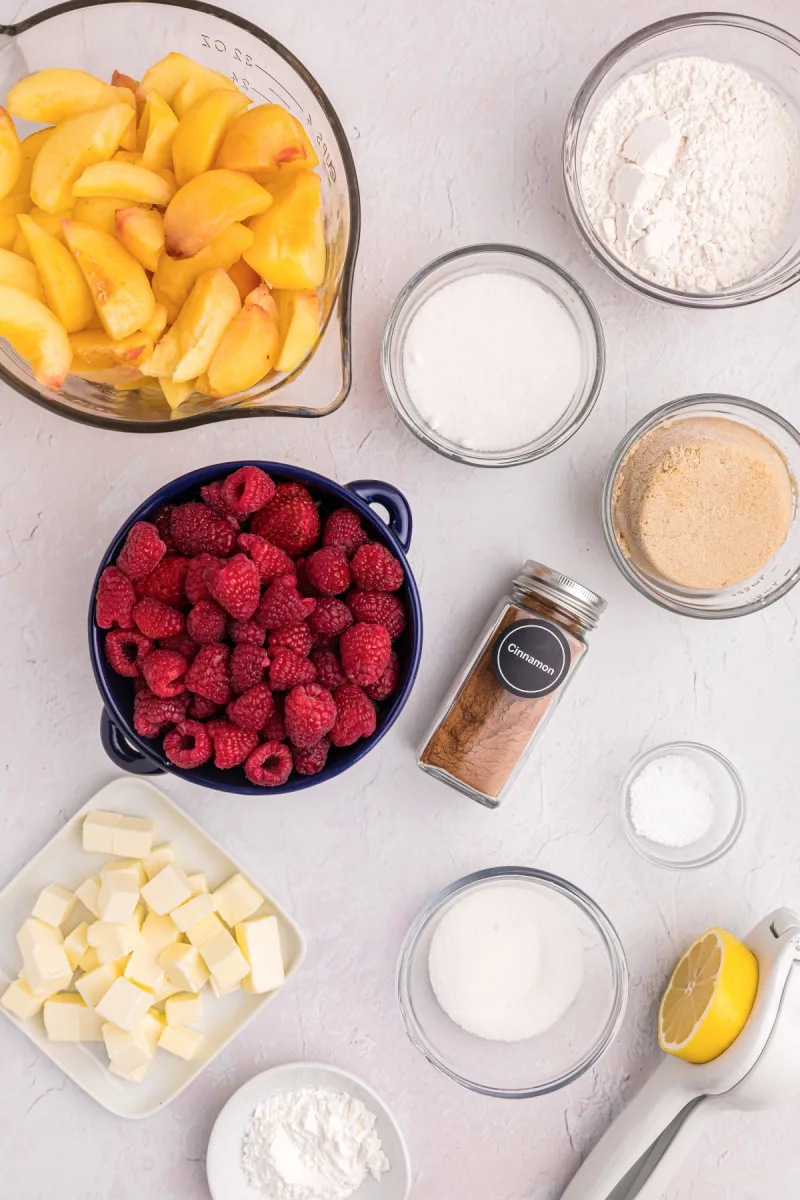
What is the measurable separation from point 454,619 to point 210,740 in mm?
371

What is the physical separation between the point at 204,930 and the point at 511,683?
19.6 inches

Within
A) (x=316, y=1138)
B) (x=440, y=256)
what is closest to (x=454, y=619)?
(x=440, y=256)

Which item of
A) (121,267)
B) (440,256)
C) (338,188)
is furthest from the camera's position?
(440,256)

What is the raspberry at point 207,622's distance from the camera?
938 mm

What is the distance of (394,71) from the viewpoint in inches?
45.8

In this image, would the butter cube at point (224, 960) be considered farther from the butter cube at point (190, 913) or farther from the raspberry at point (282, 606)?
the raspberry at point (282, 606)

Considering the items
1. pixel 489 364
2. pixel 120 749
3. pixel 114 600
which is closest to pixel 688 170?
pixel 489 364

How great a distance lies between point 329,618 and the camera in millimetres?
961

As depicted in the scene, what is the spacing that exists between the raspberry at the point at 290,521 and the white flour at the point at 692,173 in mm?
484

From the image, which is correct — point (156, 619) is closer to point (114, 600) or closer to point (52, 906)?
point (114, 600)

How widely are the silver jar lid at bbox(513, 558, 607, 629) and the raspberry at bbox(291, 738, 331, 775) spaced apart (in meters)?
0.32

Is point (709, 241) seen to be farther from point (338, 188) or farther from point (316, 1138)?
point (316, 1138)

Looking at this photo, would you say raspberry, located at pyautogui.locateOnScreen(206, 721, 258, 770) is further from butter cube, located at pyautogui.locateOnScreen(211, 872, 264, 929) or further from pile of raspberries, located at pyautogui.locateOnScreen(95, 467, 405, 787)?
butter cube, located at pyautogui.locateOnScreen(211, 872, 264, 929)

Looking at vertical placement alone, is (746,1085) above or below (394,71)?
below
